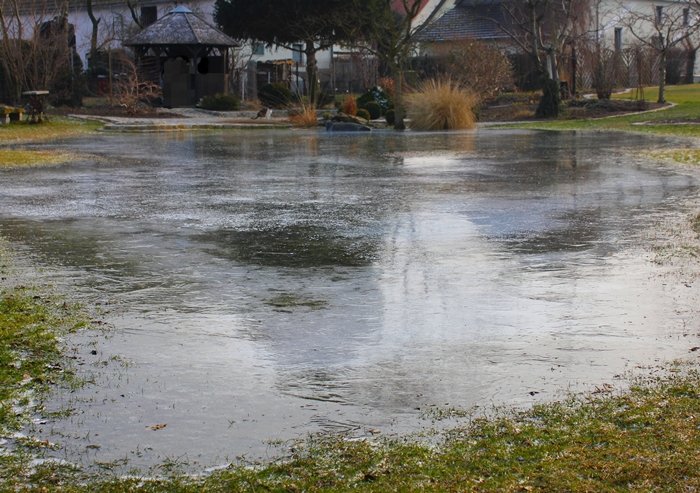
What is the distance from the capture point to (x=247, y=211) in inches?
387

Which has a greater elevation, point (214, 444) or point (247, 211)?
point (247, 211)

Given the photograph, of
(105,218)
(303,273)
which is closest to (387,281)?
(303,273)

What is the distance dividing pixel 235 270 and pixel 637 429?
3.85m

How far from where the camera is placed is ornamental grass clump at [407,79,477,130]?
24.7 m

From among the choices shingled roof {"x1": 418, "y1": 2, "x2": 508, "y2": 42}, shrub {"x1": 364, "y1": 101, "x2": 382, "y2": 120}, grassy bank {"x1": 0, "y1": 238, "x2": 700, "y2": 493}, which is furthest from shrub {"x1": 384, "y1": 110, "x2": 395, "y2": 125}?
grassy bank {"x1": 0, "y1": 238, "x2": 700, "y2": 493}

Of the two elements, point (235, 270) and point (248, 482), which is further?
point (235, 270)

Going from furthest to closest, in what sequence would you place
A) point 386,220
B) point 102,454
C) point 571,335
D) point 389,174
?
1. point 389,174
2. point 386,220
3. point 571,335
4. point 102,454

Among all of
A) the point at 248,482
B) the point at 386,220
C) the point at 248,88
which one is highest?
the point at 248,88

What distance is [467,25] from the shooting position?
46656 mm

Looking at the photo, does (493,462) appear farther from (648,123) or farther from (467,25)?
(467,25)

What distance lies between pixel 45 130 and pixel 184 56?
1334cm

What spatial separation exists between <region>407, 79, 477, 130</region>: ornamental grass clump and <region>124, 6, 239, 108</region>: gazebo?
1293 cm

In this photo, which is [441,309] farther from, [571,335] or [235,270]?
[235,270]

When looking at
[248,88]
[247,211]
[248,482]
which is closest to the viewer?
[248,482]
